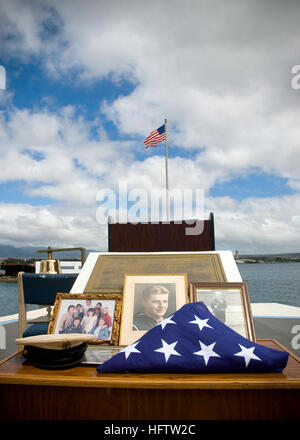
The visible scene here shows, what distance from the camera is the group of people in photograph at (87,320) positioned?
1.66m

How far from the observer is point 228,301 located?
1.71 meters

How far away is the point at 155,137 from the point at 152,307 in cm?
1078

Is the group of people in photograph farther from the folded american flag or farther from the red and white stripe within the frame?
the red and white stripe

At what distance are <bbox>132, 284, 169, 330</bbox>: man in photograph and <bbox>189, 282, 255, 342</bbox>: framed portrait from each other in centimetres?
17

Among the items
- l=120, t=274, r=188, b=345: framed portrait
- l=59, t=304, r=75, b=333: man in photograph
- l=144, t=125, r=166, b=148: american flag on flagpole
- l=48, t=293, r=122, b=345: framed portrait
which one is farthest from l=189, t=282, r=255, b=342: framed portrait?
Result: l=144, t=125, r=166, b=148: american flag on flagpole

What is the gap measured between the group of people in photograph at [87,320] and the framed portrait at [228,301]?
51cm

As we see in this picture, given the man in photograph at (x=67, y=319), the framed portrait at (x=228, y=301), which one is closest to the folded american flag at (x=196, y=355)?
the framed portrait at (x=228, y=301)

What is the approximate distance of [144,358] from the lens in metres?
1.23

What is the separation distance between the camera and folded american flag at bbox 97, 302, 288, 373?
1.21 m

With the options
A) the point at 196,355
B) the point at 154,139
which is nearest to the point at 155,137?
the point at 154,139

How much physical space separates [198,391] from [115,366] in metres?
0.35

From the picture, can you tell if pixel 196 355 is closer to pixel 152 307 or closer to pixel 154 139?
pixel 152 307
